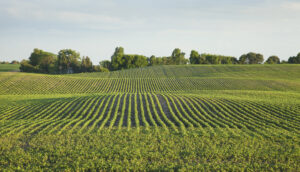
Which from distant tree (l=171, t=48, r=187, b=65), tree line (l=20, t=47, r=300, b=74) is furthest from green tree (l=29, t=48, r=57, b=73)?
distant tree (l=171, t=48, r=187, b=65)

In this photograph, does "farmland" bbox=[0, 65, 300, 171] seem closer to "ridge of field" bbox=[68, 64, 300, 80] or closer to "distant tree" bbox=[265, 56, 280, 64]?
"ridge of field" bbox=[68, 64, 300, 80]

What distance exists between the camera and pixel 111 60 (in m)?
127

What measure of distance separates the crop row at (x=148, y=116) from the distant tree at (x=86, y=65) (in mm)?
83402

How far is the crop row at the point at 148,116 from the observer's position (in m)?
20.4

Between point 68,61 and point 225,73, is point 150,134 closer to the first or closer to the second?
point 225,73

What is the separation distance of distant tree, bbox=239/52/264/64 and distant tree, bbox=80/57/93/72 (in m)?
104

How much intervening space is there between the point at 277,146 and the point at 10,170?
61.7ft

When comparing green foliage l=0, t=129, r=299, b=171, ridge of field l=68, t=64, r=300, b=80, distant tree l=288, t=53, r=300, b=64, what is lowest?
green foliage l=0, t=129, r=299, b=171

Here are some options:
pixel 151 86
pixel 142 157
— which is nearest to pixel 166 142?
pixel 142 157

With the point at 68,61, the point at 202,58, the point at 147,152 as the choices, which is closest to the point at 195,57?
the point at 202,58

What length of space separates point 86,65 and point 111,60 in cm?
1990

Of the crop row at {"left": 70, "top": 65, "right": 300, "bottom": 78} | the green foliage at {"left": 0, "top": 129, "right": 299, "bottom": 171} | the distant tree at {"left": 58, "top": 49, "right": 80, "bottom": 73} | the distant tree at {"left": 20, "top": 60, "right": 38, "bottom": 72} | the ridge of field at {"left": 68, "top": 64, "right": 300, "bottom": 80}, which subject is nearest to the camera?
the green foliage at {"left": 0, "top": 129, "right": 299, "bottom": 171}

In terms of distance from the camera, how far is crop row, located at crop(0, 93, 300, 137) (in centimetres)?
2039

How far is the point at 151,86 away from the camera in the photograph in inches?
2346
